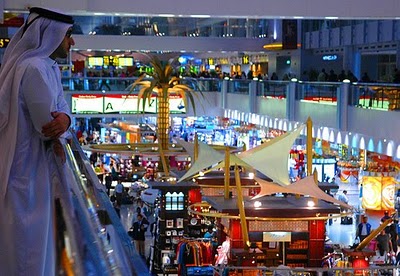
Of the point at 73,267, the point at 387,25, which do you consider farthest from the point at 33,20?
the point at 387,25

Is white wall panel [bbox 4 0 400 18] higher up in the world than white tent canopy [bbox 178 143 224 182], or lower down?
higher up

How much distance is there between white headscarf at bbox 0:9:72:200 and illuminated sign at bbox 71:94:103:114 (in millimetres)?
28682

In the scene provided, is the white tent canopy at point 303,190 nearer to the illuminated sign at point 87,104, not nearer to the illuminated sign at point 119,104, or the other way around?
the illuminated sign at point 87,104

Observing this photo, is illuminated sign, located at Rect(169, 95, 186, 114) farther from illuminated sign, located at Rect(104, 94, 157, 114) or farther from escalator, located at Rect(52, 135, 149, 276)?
escalator, located at Rect(52, 135, 149, 276)

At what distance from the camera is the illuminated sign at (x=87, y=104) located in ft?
101

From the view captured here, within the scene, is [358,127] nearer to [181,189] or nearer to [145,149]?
[181,189]

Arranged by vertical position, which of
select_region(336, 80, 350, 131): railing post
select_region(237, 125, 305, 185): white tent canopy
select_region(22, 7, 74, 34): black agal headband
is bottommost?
select_region(237, 125, 305, 185): white tent canopy

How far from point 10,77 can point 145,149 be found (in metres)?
24.7

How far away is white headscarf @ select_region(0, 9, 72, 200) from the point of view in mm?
2061

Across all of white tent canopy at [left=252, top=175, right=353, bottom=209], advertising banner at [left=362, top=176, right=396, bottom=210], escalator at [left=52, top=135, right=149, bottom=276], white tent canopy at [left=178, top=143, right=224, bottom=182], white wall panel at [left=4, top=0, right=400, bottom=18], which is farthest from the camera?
advertising banner at [left=362, top=176, right=396, bottom=210]

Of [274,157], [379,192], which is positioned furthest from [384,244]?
[379,192]

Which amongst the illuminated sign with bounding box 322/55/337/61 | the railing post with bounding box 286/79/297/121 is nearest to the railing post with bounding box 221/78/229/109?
the illuminated sign with bounding box 322/55/337/61

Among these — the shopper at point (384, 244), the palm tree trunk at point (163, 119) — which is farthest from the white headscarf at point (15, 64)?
the palm tree trunk at point (163, 119)

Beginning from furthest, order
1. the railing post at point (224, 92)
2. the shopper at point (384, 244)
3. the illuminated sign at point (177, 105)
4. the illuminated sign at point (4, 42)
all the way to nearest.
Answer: the railing post at point (224, 92) < the illuminated sign at point (177, 105) < the shopper at point (384, 244) < the illuminated sign at point (4, 42)
